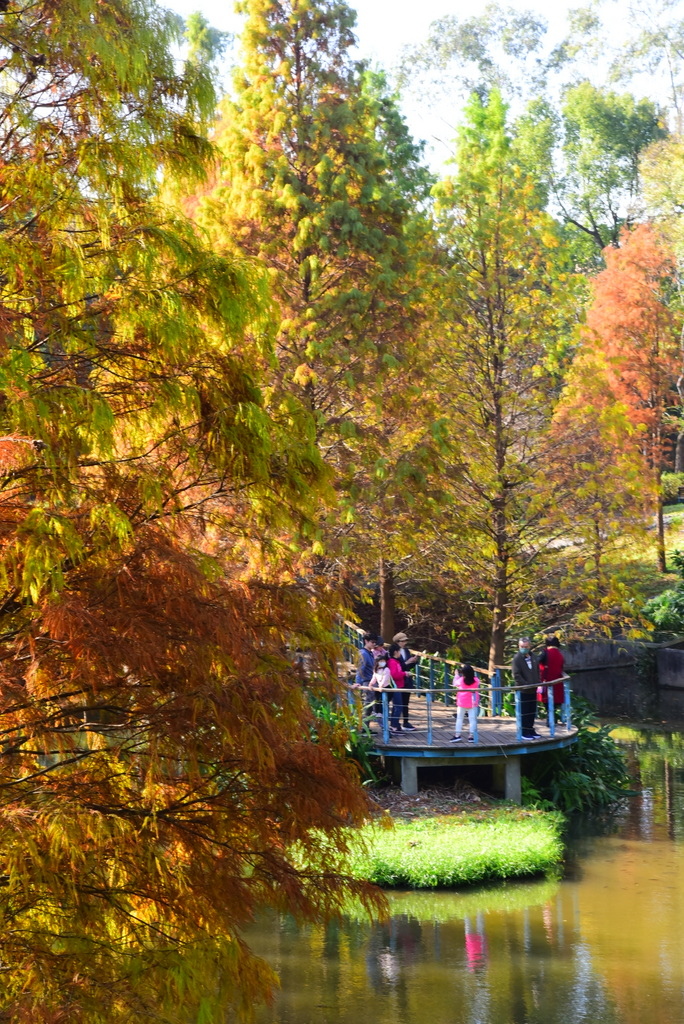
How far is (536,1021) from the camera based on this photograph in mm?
9898

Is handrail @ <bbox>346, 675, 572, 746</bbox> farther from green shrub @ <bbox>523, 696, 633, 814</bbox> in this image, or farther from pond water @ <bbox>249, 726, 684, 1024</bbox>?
pond water @ <bbox>249, 726, 684, 1024</bbox>

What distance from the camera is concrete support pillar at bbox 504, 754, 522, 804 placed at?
16.7 meters

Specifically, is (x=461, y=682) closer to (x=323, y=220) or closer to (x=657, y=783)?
(x=657, y=783)

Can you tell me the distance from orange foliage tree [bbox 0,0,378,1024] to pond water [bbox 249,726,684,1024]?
116 inches

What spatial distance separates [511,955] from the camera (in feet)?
37.8

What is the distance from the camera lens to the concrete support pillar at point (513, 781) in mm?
→ 16703

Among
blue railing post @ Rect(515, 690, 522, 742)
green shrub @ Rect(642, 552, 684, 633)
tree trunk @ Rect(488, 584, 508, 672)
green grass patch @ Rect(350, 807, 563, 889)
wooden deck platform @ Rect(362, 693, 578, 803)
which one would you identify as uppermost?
green shrub @ Rect(642, 552, 684, 633)

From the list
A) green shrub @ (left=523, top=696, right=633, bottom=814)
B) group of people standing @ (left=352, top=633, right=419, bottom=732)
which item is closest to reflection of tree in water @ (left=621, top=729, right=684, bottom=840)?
green shrub @ (left=523, top=696, right=633, bottom=814)

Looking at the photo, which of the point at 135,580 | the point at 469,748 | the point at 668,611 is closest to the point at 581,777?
the point at 469,748

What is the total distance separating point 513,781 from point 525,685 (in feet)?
4.98

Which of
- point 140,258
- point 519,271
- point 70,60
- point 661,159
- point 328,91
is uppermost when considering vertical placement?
point 661,159

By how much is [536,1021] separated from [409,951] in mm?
2089

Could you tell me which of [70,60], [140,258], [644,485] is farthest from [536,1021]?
[644,485]

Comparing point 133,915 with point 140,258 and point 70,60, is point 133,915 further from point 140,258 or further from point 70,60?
point 70,60
